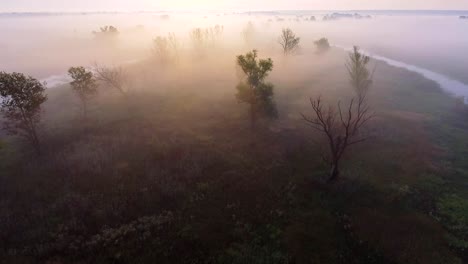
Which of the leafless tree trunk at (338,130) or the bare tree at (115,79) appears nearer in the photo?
the leafless tree trunk at (338,130)

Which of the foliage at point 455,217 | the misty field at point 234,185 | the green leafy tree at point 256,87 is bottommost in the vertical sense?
the foliage at point 455,217

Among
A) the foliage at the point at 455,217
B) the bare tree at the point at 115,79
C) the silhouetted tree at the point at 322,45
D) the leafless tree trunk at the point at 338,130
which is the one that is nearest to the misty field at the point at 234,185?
the foliage at the point at 455,217

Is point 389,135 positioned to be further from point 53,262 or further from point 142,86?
point 142,86

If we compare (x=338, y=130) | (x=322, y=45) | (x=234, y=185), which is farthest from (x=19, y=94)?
(x=322, y=45)

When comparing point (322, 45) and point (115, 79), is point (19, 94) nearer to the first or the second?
point (115, 79)

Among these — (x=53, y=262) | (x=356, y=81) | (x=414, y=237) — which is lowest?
(x=414, y=237)

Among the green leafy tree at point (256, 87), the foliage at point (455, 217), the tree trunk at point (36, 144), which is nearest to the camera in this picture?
the foliage at point (455, 217)

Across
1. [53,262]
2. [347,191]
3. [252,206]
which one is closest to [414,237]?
[347,191]

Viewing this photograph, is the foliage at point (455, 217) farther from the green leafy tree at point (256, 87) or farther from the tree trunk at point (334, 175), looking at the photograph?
the green leafy tree at point (256, 87)
